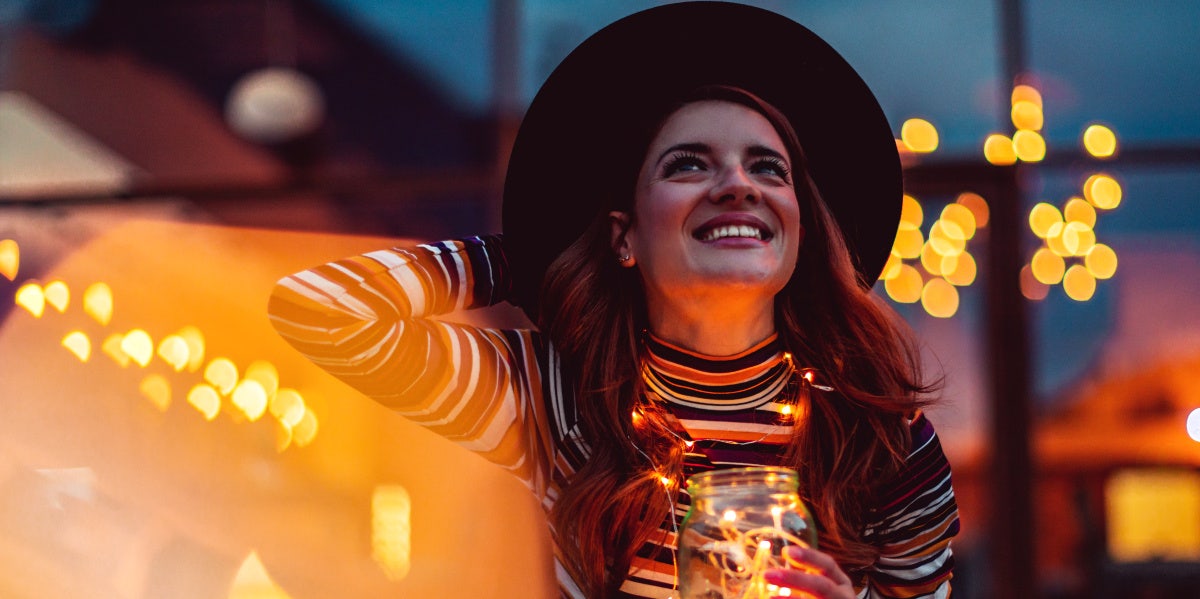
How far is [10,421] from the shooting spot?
2.59 metres

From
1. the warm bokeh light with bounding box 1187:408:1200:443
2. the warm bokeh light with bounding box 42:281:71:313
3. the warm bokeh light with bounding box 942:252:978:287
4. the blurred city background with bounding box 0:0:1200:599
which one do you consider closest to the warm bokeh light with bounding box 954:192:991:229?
the blurred city background with bounding box 0:0:1200:599

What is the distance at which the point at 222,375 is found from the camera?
13.1ft

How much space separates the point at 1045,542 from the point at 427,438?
7.46ft

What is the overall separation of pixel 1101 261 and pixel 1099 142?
44cm

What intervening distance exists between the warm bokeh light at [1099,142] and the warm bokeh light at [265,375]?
3.06 meters

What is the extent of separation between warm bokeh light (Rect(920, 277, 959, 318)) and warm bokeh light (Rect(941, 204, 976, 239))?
198 mm

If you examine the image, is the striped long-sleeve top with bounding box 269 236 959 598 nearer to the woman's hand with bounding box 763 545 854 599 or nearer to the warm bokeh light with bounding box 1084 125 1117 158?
the woman's hand with bounding box 763 545 854 599

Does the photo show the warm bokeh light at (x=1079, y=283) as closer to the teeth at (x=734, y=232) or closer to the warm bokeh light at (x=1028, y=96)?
the warm bokeh light at (x=1028, y=96)

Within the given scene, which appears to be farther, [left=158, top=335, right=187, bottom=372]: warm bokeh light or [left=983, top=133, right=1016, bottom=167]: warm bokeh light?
[left=983, top=133, right=1016, bottom=167]: warm bokeh light

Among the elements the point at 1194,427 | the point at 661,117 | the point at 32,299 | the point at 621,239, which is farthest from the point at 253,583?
the point at 1194,427

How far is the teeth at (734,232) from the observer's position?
1.54 meters

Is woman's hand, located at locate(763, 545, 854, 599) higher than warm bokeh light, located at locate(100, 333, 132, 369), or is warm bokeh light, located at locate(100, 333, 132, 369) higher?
warm bokeh light, located at locate(100, 333, 132, 369)

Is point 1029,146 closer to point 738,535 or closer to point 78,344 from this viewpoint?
point 78,344

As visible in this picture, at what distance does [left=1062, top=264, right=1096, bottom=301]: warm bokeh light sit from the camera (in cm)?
420
